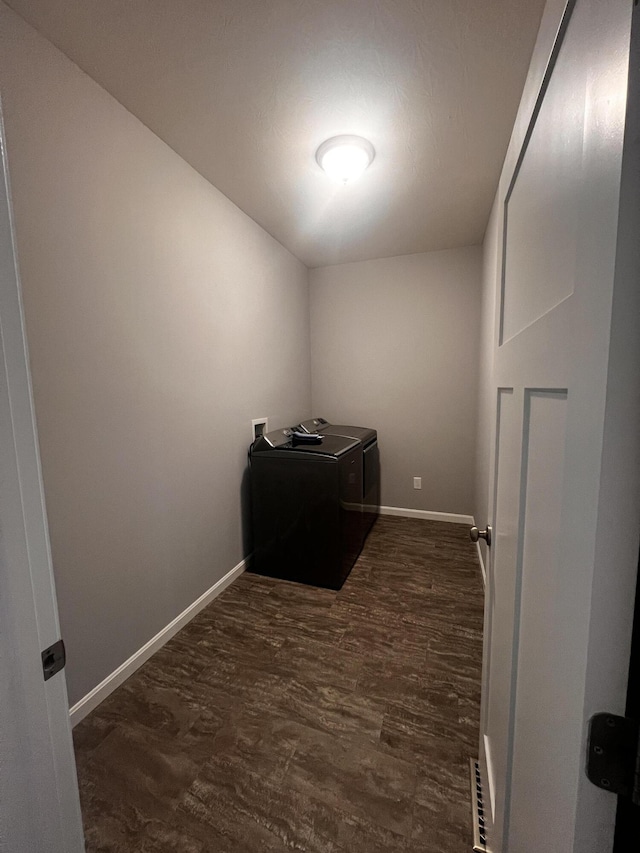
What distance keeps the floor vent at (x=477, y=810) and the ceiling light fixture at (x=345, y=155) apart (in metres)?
2.59

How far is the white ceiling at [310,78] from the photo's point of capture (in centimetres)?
109

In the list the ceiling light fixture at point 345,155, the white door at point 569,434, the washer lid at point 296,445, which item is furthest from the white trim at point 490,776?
the ceiling light fixture at point 345,155

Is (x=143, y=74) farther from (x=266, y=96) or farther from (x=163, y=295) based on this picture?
(x=163, y=295)

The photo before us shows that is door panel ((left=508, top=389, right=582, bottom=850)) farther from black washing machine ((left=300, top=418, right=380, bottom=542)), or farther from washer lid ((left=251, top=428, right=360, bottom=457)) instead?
black washing machine ((left=300, top=418, right=380, bottom=542))

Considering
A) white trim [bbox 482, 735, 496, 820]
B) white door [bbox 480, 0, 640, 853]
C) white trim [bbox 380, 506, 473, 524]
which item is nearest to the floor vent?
white trim [bbox 482, 735, 496, 820]

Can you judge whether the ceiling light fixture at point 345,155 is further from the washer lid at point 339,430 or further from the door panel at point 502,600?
the washer lid at point 339,430

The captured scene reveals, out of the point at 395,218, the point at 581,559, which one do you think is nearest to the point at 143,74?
the point at 395,218

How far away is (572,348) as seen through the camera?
0.39 m

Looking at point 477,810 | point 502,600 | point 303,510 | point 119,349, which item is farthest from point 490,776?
point 119,349

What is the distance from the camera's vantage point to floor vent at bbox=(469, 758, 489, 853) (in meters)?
0.92

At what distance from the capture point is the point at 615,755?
0.31 meters

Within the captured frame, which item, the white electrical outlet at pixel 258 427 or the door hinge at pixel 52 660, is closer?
the door hinge at pixel 52 660

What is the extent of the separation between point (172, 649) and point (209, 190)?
8.35ft

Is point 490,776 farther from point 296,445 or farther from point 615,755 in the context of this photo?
point 296,445
